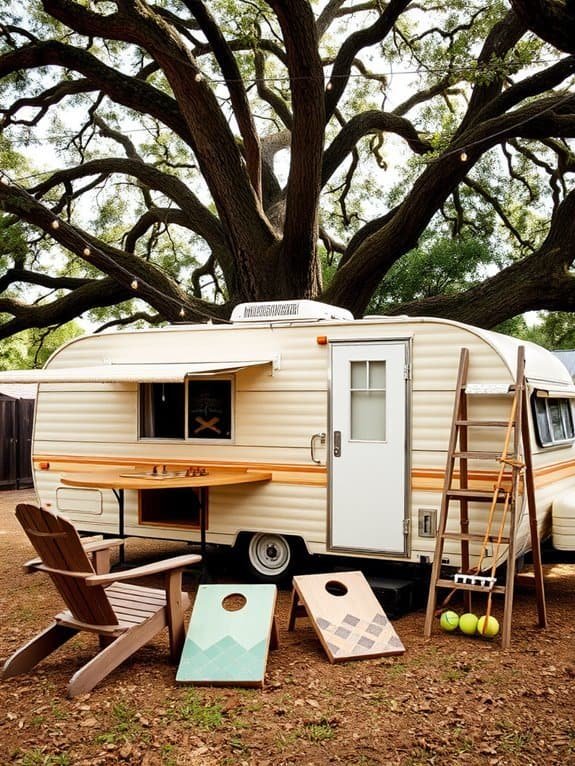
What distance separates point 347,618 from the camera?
6.16 m

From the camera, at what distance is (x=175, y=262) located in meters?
20.5

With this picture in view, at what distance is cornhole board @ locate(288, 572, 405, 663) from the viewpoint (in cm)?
591

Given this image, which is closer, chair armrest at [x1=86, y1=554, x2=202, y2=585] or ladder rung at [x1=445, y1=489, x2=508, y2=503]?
chair armrest at [x1=86, y1=554, x2=202, y2=585]

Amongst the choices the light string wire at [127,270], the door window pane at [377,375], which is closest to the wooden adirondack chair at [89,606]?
the door window pane at [377,375]

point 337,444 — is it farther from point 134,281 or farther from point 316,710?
point 134,281

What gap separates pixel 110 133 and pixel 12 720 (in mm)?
14508

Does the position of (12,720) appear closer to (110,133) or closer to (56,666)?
(56,666)

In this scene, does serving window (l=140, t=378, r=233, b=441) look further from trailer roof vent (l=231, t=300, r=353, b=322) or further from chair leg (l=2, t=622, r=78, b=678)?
chair leg (l=2, t=622, r=78, b=678)

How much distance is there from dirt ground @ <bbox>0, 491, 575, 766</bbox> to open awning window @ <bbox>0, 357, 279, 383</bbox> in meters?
2.35

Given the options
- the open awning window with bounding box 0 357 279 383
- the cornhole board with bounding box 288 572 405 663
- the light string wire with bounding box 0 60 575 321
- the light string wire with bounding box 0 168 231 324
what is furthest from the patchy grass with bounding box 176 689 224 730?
the light string wire with bounding box 0 168 231 324

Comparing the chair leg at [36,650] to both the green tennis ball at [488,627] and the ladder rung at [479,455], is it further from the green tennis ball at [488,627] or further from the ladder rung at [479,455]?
the ladder rung at [479,455]

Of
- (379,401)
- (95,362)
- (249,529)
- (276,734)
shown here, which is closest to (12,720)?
(276,734)

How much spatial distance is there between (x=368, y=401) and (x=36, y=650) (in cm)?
352

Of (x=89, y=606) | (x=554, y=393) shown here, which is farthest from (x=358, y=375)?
(x=89, y=606)
